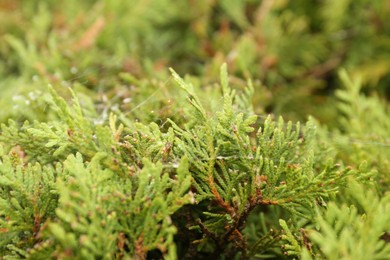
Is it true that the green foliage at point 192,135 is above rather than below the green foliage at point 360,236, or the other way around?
above

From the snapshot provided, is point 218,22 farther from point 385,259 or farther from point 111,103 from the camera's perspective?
point 385,259

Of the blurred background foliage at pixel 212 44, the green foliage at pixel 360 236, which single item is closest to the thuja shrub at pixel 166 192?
the green foliage at pixel 360 236

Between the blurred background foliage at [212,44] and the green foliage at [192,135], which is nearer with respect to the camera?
the green foliage at [192,135]

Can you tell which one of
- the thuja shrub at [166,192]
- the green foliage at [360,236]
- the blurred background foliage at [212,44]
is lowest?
the green foliage at [360,236]

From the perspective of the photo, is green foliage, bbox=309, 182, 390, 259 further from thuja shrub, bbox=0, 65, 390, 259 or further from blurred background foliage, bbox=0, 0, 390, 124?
blurred background foliage, bbox=0, 0, 390, 124

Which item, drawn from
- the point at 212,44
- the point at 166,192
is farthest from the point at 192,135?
the point at 212,44

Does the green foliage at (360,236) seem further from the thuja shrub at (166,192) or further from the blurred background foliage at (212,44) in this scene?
the blurred background foliage at (212,44)

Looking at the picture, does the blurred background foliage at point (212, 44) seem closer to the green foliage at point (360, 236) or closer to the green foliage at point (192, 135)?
the green foliage at point (192, 135)

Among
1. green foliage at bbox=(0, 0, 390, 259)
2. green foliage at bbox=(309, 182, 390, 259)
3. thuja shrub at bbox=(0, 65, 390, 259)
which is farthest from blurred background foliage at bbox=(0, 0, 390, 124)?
green foliage at bbox=(309, 182, 390, 259)

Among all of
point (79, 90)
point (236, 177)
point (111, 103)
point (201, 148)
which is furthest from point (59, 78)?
point (236, 177)
